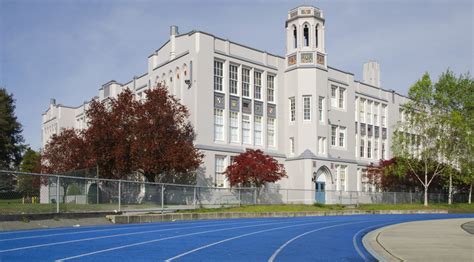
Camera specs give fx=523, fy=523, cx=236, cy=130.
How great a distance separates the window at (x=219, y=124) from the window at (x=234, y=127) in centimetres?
106

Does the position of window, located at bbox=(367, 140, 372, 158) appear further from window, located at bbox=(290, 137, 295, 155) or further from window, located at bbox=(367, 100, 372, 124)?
window, located at bbox=(290, 137, 295, 155)

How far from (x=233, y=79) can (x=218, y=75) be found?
1.86 meters

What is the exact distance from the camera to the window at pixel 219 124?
45.3 m

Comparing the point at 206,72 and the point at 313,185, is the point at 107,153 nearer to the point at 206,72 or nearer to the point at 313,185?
the point at 206,72

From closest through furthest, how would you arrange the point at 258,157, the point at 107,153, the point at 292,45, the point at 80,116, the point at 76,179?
the point at 76,179, the point at 107,153, the point at 258,157, the point at 292,45, the point at 80,116

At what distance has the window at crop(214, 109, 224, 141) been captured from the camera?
4528cm

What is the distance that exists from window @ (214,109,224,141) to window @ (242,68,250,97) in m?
3.51

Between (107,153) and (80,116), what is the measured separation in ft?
111

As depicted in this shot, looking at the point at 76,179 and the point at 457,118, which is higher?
the point at 457,118

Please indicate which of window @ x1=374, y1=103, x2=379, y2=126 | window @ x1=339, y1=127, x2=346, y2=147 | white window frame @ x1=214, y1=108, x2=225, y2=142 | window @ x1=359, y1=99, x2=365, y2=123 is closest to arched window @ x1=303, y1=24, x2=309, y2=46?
window @ x1=339, y1=127, x2=346, y2=147

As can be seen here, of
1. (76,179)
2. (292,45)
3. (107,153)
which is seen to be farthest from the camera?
(292,45)

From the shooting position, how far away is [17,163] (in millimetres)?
74562

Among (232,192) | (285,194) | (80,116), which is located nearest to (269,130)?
(285,194)

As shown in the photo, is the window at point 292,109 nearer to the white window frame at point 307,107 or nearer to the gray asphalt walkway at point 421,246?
the white window frame at point 307,107
